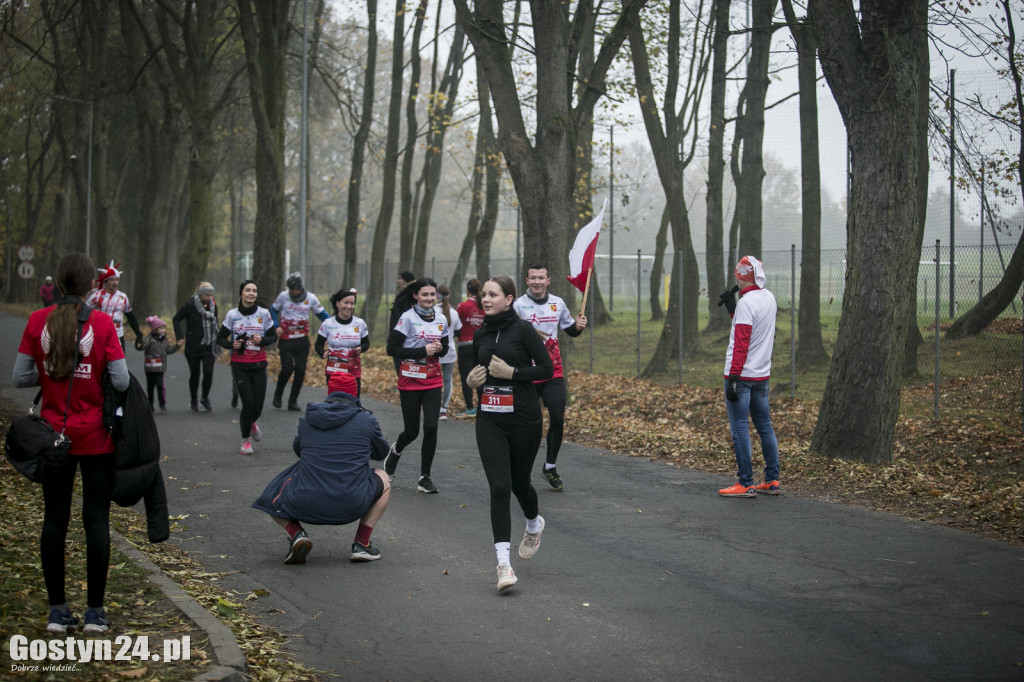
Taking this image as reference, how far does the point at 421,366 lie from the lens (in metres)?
9.68

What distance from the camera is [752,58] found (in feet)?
67.6

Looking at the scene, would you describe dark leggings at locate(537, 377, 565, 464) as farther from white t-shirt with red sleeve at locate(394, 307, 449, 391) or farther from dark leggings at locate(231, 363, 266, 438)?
dark leggings at locate(231, 363, 266, 438)

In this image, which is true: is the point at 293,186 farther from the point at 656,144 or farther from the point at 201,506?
the point at 201,506

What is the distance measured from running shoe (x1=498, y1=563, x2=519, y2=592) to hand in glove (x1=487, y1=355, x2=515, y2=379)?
3.95ft

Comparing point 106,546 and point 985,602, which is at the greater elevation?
point 106,546

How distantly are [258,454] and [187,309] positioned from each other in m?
4.65

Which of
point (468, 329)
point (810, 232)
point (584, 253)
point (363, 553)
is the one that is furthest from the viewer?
point (810, 232)

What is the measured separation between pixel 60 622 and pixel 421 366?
4.83 metres

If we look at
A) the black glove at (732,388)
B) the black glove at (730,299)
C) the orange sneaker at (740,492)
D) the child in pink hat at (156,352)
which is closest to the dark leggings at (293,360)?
the child in pink hat at (156,352)

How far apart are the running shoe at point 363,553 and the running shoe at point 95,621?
2.10 m

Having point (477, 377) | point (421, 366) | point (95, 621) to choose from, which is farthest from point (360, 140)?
point (95, 621)

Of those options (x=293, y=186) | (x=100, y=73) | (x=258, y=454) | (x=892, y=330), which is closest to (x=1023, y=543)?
(x=892, y=330)

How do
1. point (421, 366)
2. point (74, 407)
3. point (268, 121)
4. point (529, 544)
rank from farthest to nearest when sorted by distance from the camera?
point (268, 121) → point (421, 366) → point (529, 544) → point (74, 407)

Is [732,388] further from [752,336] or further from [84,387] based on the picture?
[84,387]
